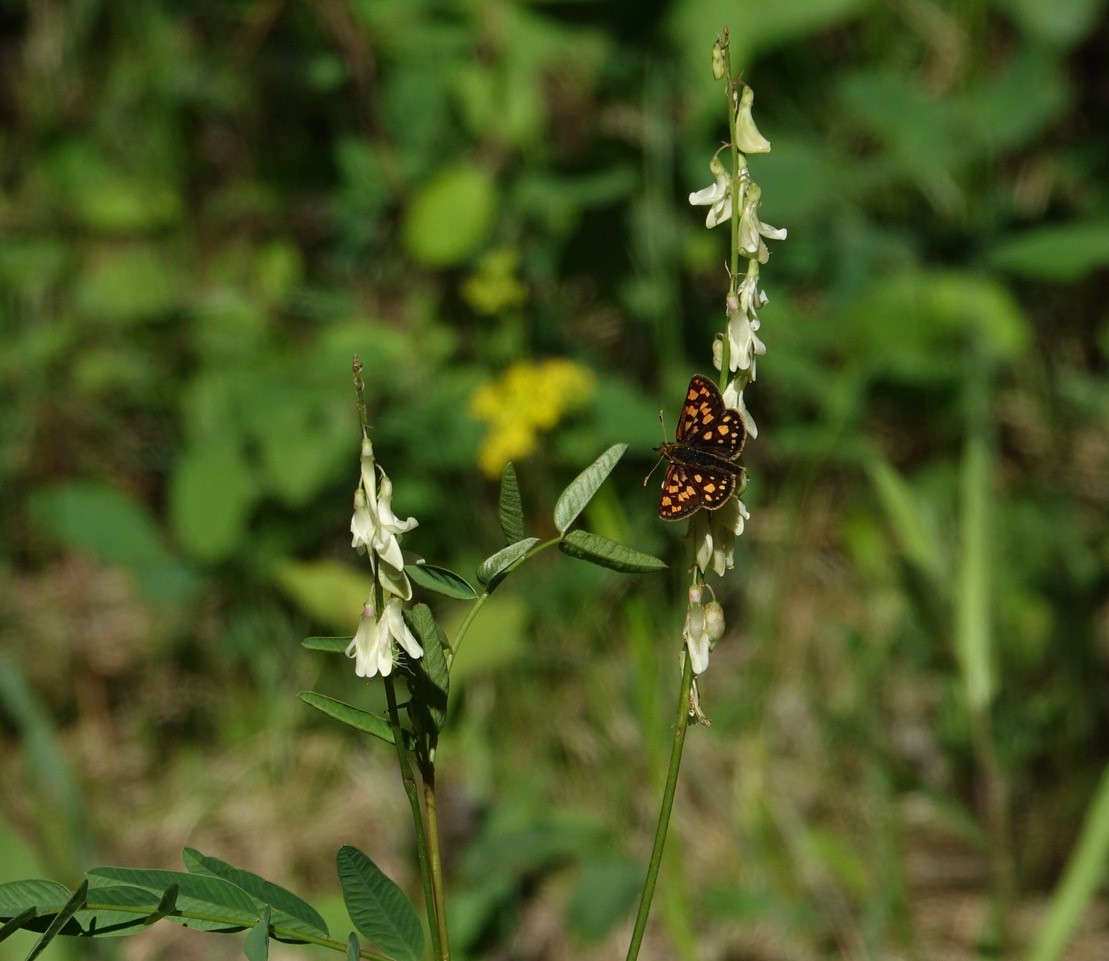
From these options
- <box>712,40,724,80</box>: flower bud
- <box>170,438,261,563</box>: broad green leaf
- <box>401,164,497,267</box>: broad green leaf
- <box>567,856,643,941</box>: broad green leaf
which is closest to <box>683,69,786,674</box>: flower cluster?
<box>712,40,724,80</box>: flower bud

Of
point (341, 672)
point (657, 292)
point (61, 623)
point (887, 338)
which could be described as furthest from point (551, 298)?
point (61, 623)

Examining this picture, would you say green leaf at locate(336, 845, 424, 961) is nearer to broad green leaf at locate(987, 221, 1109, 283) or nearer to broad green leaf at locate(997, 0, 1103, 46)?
broad green leaf at locate(987, 221, 1109, 283)

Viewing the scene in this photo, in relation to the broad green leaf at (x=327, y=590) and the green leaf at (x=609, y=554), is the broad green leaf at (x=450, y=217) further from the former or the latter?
the green leaf at (x=609, y=554)

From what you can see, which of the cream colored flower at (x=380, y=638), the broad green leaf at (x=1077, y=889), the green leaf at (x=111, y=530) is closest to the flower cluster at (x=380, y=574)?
the cream colored flower at (x=380, y=638)

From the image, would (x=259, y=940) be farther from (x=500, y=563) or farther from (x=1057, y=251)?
(x=1057, y=251)

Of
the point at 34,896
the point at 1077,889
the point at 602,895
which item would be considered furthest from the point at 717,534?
the point at 602,895

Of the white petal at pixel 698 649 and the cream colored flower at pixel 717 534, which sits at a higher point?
the cream colored flower at pixel 717 534

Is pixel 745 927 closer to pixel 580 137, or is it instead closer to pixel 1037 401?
pixel 1037 401
